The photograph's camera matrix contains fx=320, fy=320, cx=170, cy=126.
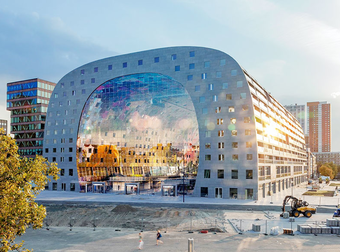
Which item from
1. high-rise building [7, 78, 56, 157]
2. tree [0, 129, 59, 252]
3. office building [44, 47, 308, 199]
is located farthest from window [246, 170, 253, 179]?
high-rise building [7, 78, 56, 157]

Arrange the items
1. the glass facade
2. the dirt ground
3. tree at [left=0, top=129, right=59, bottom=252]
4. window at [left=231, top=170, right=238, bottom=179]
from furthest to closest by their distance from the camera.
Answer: the glass facade
window at [left=231, top=170, right=238, bottom=179]
the dirt ground
tree at [left=0, top=129, right=59, bottom=252]

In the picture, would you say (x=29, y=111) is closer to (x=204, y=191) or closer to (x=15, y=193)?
(x=204, y=191)

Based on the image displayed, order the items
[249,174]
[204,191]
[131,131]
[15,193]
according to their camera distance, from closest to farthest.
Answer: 1. [15,193]
2. [249,174]
3. [204,191]
4. [131,131]

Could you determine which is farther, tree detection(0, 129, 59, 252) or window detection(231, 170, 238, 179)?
window detection(231, 170, 238, 179)

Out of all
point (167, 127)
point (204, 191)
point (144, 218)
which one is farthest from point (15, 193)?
point (167, 127)

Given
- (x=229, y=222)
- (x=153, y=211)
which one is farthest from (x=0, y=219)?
(x=153, y=211)

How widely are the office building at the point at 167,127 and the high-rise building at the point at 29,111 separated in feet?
116

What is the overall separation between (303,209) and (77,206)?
123 feet

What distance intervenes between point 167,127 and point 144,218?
119 feet

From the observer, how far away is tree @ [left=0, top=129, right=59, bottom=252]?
14273 mm

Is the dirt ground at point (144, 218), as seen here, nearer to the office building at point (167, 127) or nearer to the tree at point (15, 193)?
the office building at point (167, 127)

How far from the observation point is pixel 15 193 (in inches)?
573

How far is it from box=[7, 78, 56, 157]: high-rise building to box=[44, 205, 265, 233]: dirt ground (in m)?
72.3

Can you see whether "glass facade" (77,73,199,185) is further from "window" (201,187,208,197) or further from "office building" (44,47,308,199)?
"window" (201,187,208,197)
